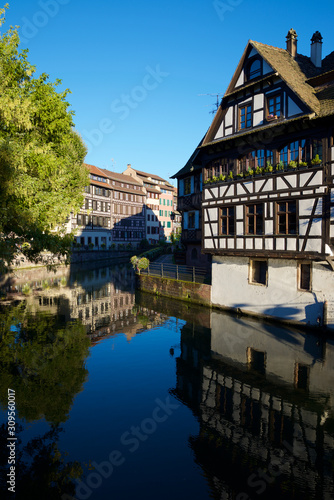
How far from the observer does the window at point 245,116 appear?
63.0 feet

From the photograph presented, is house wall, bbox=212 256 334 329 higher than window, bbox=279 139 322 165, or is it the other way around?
window, bbox=279 139 322 165

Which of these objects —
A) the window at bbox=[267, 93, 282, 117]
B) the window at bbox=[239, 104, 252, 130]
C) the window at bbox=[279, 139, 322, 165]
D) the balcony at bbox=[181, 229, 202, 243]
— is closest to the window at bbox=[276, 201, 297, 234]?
the window at bbox=[279, 139, 322, 165]

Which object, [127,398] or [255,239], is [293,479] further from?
[255,239]

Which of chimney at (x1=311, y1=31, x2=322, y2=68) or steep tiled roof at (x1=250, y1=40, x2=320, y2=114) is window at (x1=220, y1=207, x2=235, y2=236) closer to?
steep tiled roof at (x1=250, y1=40, x2=320, y2=114)

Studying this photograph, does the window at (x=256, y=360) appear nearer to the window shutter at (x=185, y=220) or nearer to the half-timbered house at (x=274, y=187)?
the half-timbered house at (x=274, y=187)

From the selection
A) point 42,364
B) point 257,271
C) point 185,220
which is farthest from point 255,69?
point 42,364

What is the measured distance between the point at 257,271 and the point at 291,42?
563 inches

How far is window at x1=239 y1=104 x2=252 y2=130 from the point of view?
756 inches

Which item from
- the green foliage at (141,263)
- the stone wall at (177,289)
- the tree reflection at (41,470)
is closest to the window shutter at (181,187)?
the green foliage at (141,263)

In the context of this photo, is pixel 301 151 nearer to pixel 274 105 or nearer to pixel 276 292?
pixel 274 105

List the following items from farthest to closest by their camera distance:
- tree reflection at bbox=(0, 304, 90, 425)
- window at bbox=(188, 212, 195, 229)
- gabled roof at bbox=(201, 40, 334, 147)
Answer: window at bbox=(188, 212, 195, 229), gabled roof at bbox=(201, 40, 334, 147), tree reflection at bbox=(0, 304, 90, 425)

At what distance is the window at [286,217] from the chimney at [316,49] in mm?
10463

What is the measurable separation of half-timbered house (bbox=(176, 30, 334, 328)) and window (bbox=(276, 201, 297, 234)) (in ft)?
0.16

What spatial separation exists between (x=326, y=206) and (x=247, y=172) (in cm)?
482
